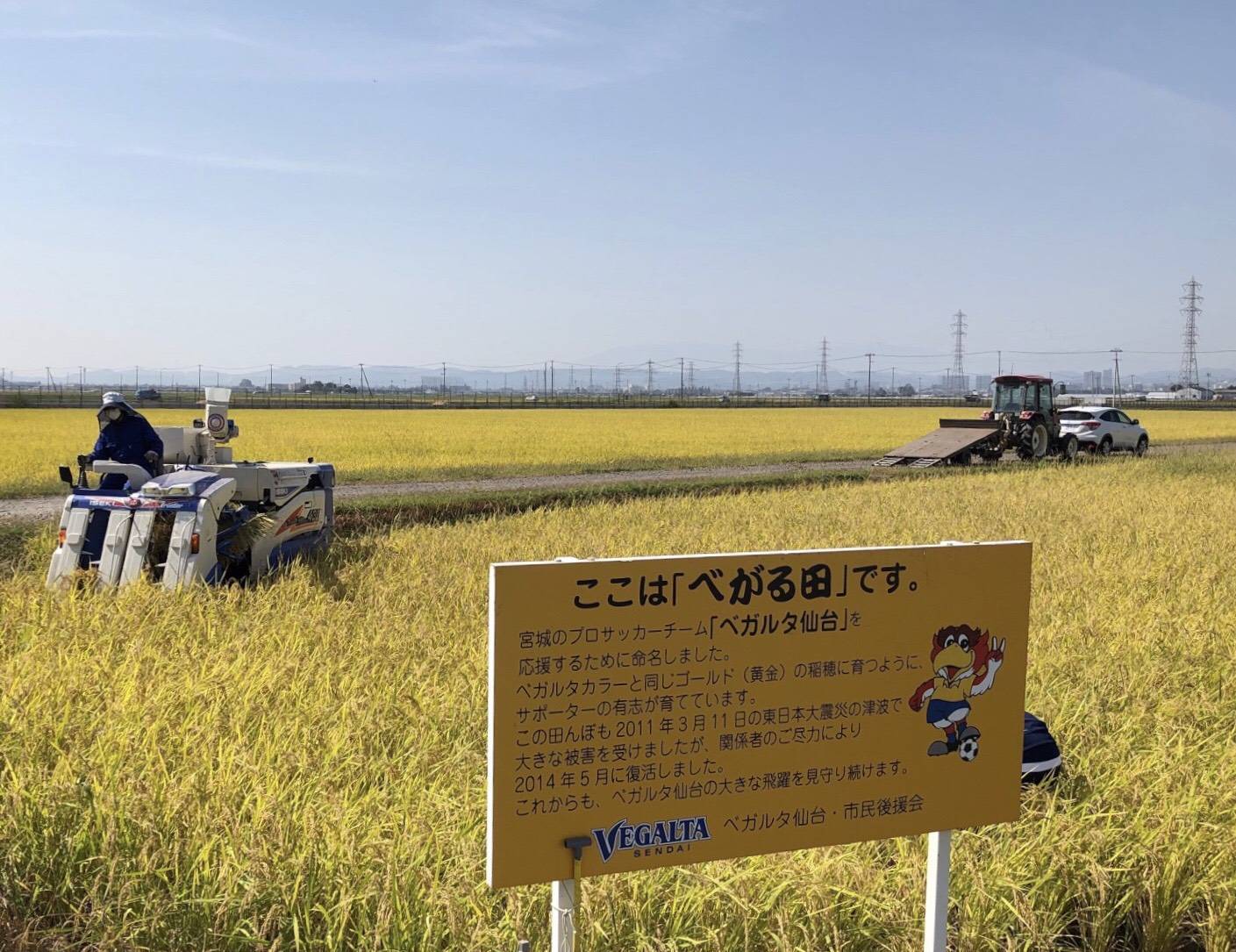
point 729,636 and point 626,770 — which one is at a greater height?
point 729,636

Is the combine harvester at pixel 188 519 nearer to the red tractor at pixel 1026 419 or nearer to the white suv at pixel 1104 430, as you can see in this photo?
the red tractor at pixel 1026 419

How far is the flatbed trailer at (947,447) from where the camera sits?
81.6ft

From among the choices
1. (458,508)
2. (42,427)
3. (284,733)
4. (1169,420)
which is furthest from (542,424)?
(284,733)

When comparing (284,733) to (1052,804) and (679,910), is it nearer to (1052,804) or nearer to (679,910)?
(679,910)

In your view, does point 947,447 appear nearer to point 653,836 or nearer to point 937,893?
point 937,893

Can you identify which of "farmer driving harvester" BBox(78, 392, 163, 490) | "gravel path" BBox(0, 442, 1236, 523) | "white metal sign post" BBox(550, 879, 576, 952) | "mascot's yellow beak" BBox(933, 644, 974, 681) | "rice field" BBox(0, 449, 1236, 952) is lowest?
"gravel path" BBox(0, 442, 1236, 523)

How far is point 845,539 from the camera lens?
39.0ft

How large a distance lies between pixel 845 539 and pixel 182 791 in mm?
8943

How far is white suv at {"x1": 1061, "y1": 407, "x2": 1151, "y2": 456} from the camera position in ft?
98.9

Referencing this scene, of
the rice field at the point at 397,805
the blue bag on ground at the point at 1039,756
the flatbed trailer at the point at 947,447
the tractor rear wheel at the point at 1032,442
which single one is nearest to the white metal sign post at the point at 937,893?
the rice field at the point at 397,805

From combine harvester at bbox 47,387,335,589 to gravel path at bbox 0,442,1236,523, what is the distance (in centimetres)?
599

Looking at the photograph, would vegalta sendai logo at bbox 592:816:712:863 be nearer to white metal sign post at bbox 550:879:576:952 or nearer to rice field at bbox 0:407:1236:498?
white metal sign post at bbox 550:879:576:952

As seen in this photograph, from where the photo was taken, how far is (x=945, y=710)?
316cm

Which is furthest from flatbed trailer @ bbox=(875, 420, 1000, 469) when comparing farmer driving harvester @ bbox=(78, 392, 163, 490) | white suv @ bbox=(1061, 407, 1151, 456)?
farmer driving harvester @ bbox=(78, 392, 163, 490)
